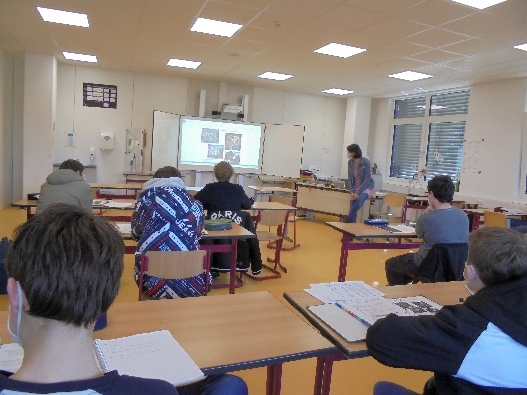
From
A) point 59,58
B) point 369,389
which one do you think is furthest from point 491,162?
point 59,58

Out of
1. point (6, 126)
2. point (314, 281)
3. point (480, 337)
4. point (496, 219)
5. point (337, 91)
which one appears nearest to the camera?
point (480, 337)

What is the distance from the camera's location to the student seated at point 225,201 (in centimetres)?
391

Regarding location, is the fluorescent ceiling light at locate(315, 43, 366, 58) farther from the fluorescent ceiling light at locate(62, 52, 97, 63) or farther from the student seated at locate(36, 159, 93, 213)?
the fluorescent ceiling light at locate(62, 52, 97, 63)

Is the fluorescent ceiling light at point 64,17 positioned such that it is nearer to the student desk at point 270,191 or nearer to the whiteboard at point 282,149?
the student desk at point 270,191

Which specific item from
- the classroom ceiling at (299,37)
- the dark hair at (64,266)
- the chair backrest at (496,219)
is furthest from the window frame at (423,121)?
the dark hair at (64,266)

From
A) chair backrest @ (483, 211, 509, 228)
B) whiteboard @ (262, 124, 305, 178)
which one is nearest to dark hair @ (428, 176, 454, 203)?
chair backrest @ (483, 211, 509, 228)

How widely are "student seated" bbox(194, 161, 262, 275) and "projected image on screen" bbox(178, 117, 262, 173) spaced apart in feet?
16.1

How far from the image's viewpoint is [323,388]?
1727mm

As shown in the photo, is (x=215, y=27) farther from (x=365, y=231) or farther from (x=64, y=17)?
(x=365, y=231)

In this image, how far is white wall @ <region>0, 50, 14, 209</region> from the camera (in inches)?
293

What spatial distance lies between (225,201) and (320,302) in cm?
225

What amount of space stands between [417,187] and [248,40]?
5.05m

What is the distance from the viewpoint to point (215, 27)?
522cm

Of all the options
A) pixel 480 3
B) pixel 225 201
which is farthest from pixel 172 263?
pixel 480 3
